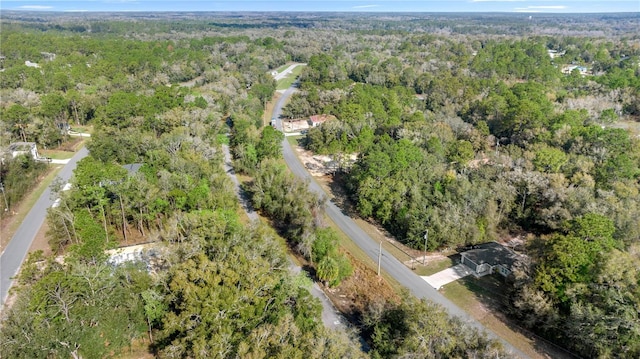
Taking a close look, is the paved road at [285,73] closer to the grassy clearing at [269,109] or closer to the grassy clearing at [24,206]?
the grassy clearing at [269,109]

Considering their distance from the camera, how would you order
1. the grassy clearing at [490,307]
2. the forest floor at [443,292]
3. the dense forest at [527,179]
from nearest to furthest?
the dense forest at [527,179]
the grassy clearing at [490,307]
the forest floor at [443,292]

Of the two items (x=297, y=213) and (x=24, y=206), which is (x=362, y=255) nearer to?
(x=297, y=213)

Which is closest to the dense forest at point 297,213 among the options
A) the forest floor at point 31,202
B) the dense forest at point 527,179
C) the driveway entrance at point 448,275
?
the dense forest at point 527,179

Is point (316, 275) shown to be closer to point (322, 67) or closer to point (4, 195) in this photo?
point (4, 195)

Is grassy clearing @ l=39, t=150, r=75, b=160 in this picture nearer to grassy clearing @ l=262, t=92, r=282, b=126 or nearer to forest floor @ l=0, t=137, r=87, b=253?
forest floor @ l=0, t=137, r=87, b=253

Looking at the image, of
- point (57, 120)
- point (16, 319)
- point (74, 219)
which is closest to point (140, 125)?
point (57, 120)
